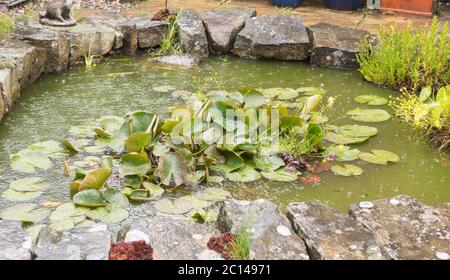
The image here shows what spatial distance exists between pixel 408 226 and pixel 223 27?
14.1 ft

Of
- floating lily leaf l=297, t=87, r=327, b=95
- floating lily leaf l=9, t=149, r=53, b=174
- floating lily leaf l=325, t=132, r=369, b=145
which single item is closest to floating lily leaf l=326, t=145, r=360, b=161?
floating lily leaf l=325, t=132, r=369, b=145

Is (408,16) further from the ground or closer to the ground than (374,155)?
further from the ground

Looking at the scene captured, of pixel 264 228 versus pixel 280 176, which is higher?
pixel 264 228

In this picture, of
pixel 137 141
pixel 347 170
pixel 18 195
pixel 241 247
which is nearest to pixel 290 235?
pixel 241 247

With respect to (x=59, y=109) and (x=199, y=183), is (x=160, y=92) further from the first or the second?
(x=199, y=183)

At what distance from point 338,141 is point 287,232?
196cm

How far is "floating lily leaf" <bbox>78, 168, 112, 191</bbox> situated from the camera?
13.2 ft

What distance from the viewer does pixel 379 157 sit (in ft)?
15.9

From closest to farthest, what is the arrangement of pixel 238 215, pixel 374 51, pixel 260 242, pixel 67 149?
pixel 260 242
pixel 238 215
pixel 67 149
pixel 374 51

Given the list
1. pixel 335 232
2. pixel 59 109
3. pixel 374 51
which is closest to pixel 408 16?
pixel 374 51

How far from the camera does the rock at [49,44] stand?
6324 mm

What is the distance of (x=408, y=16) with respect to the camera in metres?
8.09

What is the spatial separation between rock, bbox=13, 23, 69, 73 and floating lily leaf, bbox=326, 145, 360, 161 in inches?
120

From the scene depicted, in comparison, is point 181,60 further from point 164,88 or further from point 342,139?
point 342,139
